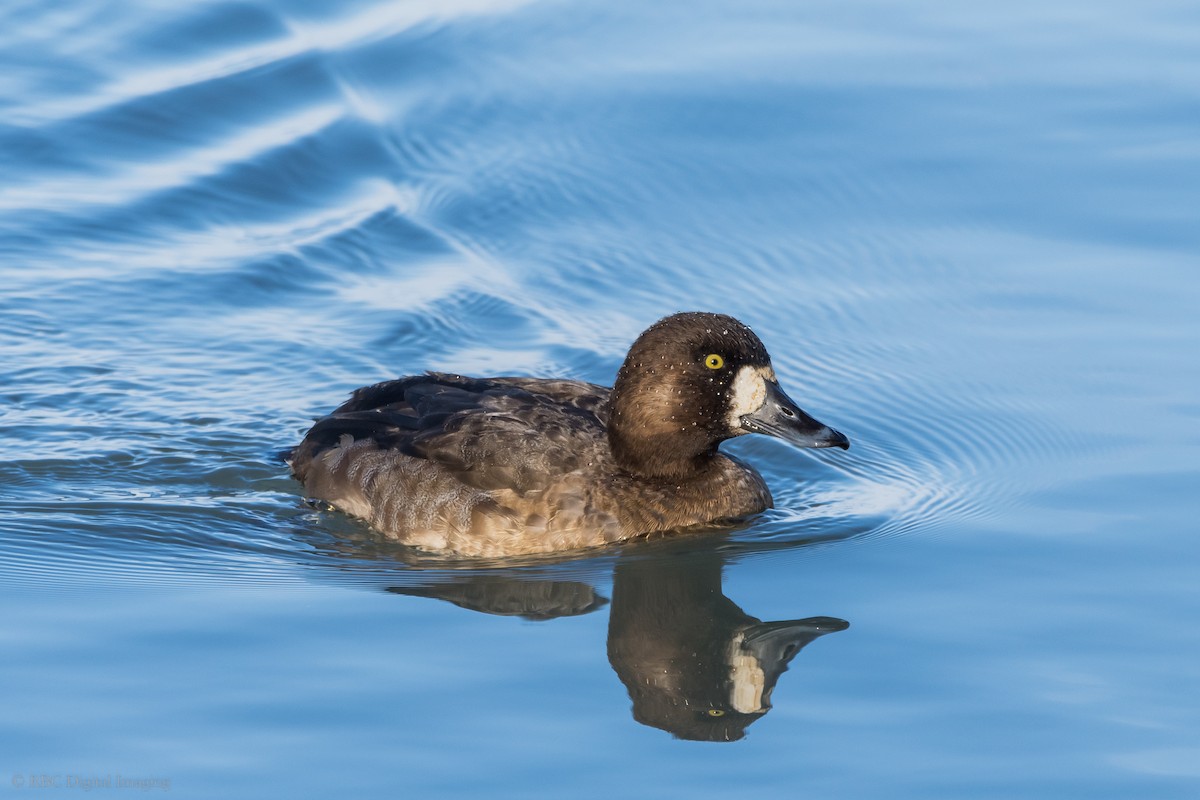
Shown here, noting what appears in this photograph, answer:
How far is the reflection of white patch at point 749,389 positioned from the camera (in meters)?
9.03

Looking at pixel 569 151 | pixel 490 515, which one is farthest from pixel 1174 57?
pixel 490 515

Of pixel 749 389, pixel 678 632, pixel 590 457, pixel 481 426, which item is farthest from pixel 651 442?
pixel 678 632

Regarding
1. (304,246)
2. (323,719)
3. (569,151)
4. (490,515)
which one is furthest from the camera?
(569,151)

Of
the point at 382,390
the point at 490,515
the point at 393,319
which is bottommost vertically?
the point at 490,515

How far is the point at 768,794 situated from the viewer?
6301 millimetres

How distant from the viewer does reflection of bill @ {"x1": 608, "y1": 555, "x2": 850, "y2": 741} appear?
704 centimetres

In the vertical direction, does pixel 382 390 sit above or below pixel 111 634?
above

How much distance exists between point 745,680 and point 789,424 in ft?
6.85

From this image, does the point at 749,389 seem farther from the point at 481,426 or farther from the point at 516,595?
the point at 516,595

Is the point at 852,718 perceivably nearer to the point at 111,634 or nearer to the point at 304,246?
the point at 111,634

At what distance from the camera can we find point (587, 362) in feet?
37.8

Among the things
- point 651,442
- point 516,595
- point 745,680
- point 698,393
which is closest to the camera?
point 745,680

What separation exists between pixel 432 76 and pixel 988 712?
9901 mm

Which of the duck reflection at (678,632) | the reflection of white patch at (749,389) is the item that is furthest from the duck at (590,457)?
the duck reflection at (678,632)
